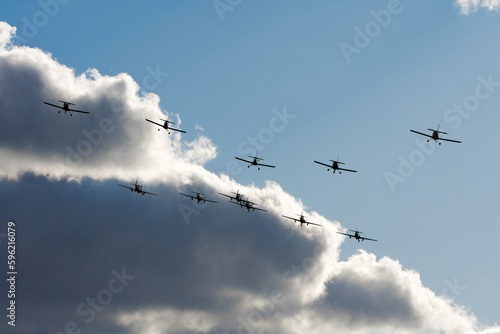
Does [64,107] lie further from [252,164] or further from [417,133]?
[417,133]

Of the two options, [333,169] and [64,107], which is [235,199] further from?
[64,107]

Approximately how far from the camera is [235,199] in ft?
649

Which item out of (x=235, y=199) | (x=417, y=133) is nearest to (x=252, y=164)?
(x=235, y=199)

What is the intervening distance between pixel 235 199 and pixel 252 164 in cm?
1503

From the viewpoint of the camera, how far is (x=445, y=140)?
17738 centimetres

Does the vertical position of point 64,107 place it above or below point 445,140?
below

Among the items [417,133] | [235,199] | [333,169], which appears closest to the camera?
[417,133]

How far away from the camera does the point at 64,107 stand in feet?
605

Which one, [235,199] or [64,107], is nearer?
[64,107]

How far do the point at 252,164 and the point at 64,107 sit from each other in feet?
172

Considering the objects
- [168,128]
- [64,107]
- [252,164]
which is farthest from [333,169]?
[64,107]

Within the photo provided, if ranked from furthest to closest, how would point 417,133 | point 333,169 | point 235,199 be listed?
point 235,199 → point 333,169 → point 417,133

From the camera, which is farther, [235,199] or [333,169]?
[235,199]

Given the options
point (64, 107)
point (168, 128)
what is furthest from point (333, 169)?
point (64, 107)
